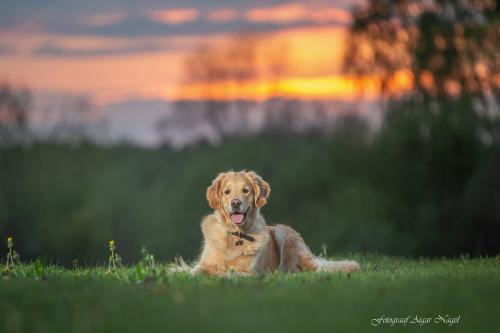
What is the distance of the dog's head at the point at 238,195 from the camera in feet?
40.3

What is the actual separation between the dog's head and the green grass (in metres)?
1.08

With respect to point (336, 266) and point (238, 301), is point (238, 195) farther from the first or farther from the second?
point (238, 301)

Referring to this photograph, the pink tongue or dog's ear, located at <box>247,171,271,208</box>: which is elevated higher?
dog's ear, located at <box>247,171,271,208</box>

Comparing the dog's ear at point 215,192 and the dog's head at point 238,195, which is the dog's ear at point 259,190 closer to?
the dog's head at point 238,195

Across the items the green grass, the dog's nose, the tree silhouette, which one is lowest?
the green grass

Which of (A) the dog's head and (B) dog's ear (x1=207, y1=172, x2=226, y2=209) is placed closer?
(A) the dog's head

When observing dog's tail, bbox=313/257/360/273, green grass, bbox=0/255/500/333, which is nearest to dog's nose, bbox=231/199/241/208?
green grass, bbox=0/255/500/333

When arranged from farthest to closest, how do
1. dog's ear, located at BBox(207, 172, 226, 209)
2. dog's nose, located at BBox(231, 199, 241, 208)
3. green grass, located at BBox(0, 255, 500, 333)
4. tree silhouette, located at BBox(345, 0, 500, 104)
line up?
tree silhouette, located at BBox(345, 0, 500, 104) < dog's ear, located at BBox(207, 172, 226, 209) < dog's nose, located at BBox(231, 199, 241, 208) < green grass, located at BBox(0, 255, 500, 333)

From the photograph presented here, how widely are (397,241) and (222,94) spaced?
25651 mm

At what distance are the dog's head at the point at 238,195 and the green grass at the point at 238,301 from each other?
1.08 m

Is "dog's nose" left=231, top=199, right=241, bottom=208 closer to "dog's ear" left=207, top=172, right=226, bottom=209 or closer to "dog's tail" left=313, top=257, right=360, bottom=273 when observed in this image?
"dog's ear" left=207, top=172, right=226, bottom=209

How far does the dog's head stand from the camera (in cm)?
1227

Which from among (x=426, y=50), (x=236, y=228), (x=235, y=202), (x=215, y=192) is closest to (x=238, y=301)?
(x=235, y=202)

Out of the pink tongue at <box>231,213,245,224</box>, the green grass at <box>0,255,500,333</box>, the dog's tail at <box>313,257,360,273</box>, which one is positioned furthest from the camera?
the dog's tail at <box>313,257,360,273</box>
